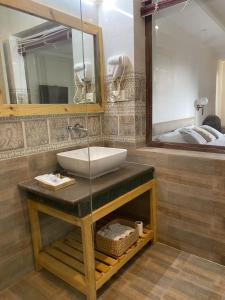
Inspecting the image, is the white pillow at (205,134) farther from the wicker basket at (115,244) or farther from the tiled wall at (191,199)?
the wicker basket at (115,244)

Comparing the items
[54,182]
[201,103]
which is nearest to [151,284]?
[54,182]

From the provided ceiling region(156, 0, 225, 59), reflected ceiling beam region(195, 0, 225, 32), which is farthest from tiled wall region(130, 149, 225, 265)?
reflected ceiling beam region(195, 0, 225, 32)

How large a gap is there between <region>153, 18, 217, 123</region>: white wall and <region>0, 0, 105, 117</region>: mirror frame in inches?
19.7

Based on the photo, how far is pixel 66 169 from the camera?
5.33 ft

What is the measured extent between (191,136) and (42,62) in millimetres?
1354

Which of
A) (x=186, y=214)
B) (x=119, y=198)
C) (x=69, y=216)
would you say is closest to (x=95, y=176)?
(x=119, y=198)

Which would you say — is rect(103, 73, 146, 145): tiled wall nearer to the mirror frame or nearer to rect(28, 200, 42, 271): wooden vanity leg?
the mirror frame

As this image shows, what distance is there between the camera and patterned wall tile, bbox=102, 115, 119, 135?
2.02m

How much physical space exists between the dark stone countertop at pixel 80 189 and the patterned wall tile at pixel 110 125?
0.49m

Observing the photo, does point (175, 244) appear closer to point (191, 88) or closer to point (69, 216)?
point (69, 216)

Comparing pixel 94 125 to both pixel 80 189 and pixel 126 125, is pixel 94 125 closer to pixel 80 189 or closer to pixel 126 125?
pixel 126 125

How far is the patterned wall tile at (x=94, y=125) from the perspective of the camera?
6.55ft

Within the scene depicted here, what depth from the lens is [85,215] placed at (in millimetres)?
1222

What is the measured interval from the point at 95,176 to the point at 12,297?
94 centimetres
